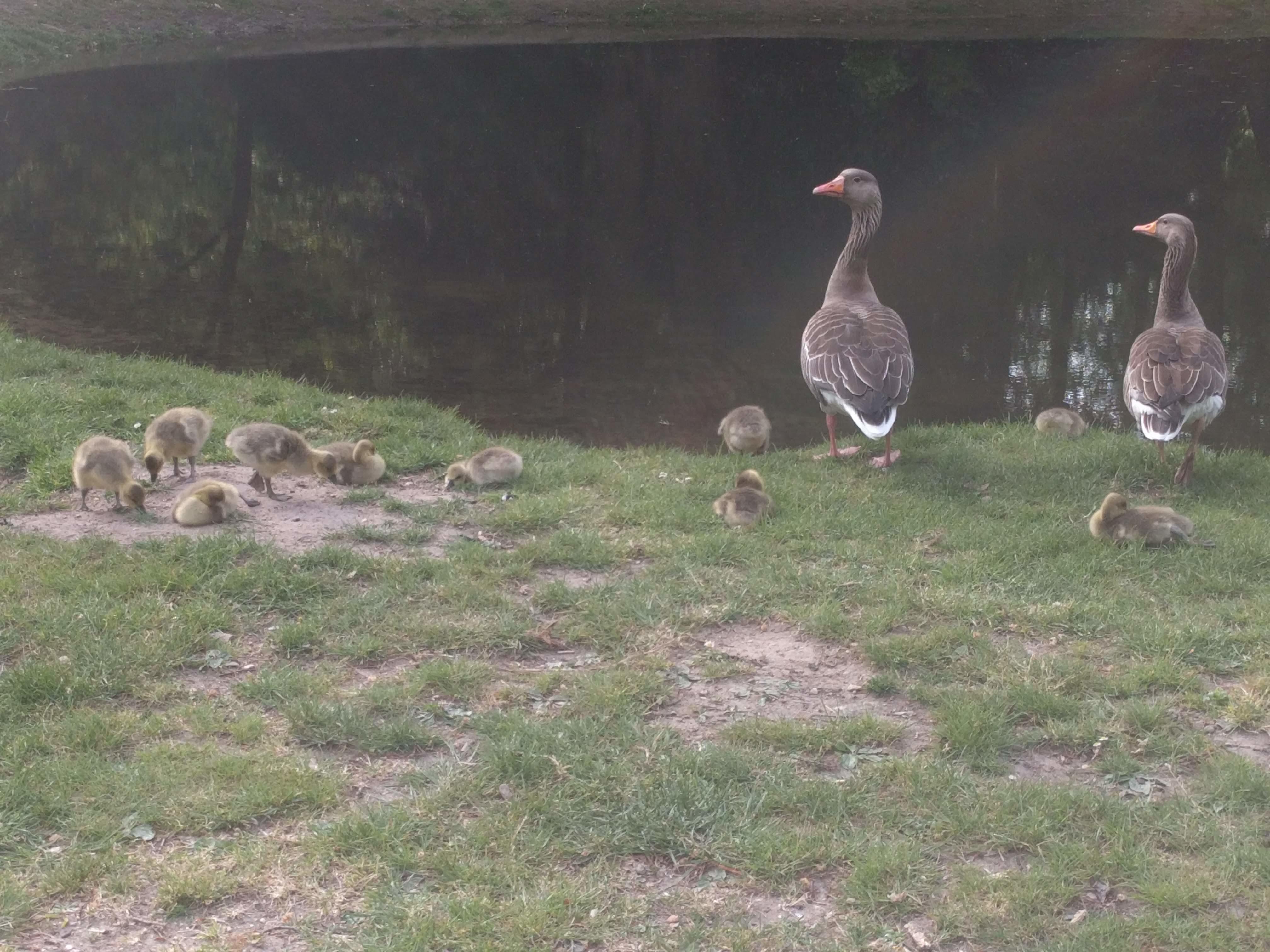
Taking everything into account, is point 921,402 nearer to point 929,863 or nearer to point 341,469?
point 341,469

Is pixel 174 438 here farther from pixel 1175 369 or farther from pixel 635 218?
pixel 635 218

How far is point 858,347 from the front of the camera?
917 centimetres

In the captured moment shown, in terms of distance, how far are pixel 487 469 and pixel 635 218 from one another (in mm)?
14945

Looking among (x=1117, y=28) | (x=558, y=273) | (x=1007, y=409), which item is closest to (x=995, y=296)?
(x=1007, y=409)

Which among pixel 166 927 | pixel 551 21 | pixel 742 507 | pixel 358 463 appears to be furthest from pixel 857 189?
pixel 551 21

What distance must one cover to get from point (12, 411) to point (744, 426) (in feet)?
17.4

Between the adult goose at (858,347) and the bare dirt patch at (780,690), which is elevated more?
the adult goose at (858,347)

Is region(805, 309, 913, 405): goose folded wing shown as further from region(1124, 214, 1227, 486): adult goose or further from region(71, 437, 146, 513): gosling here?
region(71, 437, 146, 513): gosling

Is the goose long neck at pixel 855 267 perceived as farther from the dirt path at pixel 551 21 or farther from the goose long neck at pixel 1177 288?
the dirt path at pixel 551 21

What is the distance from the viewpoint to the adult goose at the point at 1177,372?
27.7 feet

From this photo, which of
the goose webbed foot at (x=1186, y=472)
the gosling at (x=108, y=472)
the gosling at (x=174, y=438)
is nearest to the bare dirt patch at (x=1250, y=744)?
the goose webbed foot at (x=1186, y=472)

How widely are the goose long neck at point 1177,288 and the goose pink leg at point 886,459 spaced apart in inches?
89.1

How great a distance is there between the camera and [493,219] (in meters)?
22.3

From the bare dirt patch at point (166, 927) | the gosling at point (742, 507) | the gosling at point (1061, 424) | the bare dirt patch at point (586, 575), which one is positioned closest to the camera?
the bare dirt patch at point (166, 927)
